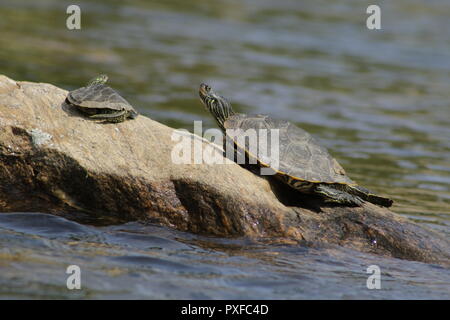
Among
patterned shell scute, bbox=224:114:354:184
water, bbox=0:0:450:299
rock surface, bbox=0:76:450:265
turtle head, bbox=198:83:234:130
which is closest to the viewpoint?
water, bbox=0:0:450:299

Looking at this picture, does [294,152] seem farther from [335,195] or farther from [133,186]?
[133,186]

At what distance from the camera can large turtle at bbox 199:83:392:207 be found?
5875 mm

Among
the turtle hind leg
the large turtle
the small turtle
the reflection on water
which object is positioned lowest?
the reflection on water

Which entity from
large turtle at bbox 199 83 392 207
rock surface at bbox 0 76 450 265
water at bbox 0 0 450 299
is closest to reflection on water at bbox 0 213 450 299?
water at bbox 0 0 450 299

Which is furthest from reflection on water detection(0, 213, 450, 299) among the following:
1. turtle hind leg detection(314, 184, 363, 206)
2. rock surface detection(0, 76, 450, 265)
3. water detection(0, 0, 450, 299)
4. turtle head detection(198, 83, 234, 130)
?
turtle head detection(198, 83, 234, 130)

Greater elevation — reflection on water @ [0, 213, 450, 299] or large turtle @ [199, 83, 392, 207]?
large turtle @ [199, 83, 392, 207]

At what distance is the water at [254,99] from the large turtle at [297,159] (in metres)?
0.54

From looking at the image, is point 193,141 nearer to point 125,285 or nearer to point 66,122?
point 66,122

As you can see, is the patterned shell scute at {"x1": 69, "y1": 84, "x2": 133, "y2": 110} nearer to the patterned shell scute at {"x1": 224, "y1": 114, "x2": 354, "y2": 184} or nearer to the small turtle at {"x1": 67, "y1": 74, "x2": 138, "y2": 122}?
the small turtle at {"x1": 67, "y1": 74, "x2": 138, "y2": 122}

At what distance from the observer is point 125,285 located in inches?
189

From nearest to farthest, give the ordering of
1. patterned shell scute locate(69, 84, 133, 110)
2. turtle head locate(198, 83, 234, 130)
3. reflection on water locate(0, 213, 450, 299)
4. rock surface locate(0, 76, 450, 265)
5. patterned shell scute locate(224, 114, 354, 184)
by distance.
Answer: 1. reflection on water locate(0, 213, 450, 299)
2. rock surface locate(0, 76, 450, 265)
3. patterned shell scute locate(69, 84, 133, 110)
4. patterned shell scute locate(224, 114, 354, 184)
5. turtle head locate(198, 83, 234, 130)

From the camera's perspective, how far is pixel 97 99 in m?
5.81

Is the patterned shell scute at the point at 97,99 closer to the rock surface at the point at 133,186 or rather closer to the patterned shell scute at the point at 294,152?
the rock surface at the point at 133,186

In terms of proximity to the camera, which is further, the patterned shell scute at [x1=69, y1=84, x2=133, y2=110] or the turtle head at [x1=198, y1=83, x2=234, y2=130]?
the turtle head at [x1=198, y1=83, x2=234, y2=130]
